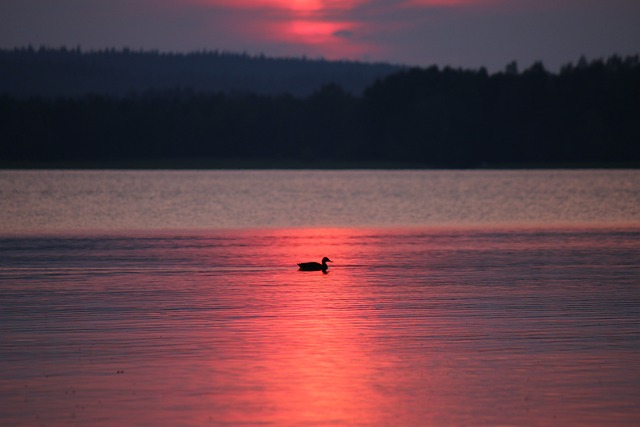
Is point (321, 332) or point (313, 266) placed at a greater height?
point (313, 266)

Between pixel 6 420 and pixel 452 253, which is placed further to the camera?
pixel 452 253

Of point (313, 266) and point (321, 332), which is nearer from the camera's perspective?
point (321, 332)

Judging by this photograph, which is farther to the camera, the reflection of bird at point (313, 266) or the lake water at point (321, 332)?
the reflection of bird at point (313, 266)

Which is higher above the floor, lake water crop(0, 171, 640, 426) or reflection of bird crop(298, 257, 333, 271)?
reflection of bird crop(298, 257, 333, 271)

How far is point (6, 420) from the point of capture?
1559 centimetres

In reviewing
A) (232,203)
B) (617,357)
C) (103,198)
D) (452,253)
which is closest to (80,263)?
(452,253)

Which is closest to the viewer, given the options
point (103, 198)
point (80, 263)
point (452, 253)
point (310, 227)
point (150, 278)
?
point (150, 278)

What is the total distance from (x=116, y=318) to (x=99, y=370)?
605 cm

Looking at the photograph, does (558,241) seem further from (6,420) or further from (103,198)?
(103,198)

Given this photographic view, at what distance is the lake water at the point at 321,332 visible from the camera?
53.8 feet

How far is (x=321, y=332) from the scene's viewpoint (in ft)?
75.1

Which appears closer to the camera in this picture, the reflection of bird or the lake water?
the lake water

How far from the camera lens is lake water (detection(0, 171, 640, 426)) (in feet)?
53.8

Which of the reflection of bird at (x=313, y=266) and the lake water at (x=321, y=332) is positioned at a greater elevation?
the reflection of bird at (x=313, y=266)
